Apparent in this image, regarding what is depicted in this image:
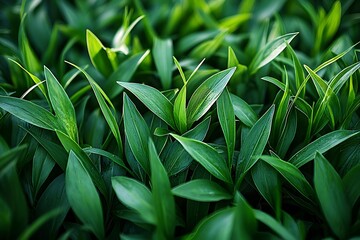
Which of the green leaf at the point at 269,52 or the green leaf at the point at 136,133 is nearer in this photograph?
the green leaf at the point at 136,133

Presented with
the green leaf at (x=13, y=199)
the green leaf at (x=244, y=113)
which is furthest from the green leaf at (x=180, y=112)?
the green leaf at (x=13, y=199)

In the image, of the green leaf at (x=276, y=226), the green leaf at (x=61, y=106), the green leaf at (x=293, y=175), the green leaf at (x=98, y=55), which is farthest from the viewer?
the green leaf at (x=98, y=55)

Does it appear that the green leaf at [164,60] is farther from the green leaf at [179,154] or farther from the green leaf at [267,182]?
the green leaf at [267,182]

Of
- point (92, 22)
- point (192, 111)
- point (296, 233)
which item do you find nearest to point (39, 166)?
point (192, 111)

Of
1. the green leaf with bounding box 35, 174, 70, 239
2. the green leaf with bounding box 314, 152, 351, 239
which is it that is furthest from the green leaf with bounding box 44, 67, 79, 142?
the green leaf with bounding box 314, 152, 351, 239

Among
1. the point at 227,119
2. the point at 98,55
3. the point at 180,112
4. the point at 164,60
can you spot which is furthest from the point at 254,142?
the point at 98,55

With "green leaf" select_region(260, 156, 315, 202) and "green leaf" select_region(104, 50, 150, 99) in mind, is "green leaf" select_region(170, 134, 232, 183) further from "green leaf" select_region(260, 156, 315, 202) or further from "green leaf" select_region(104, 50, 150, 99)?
"green leaf" select_region(104, 50, 150, 99)

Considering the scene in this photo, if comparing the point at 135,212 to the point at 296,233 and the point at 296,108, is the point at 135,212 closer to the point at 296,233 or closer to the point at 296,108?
the point at 296,233

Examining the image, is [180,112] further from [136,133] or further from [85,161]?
[85,161]
